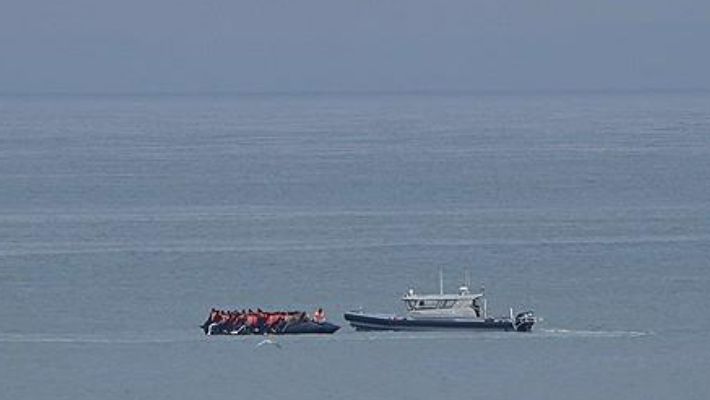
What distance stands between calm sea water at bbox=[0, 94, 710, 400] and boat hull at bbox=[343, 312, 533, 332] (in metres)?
0.53

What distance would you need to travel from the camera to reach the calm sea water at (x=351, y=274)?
56.4 meters

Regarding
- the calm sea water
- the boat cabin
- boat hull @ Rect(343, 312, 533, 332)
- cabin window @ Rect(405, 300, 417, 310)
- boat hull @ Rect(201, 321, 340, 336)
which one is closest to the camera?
the calm sea water

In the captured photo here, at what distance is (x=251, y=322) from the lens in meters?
63.2

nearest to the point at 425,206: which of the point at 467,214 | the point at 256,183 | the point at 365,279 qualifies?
the point at 467,214

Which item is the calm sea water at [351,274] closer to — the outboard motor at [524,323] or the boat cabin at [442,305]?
the outboard motor at [524,323]

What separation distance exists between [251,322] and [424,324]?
4.97m

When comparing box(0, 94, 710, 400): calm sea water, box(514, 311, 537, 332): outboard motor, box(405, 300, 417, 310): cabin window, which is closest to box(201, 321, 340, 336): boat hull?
box(0, 94, 710, 400): calm sea water

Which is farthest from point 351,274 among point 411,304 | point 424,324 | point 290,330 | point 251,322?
point 290,330

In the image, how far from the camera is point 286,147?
178 m

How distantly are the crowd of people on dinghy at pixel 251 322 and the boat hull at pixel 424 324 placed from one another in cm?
117

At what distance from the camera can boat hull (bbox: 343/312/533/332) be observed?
63.2 metres

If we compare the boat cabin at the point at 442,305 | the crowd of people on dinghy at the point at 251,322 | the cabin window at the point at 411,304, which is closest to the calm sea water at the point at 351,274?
the crowd of people on dinghy at the point at 251,322

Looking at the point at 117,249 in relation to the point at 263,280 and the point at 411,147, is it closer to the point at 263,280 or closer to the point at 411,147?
the point at 263,280

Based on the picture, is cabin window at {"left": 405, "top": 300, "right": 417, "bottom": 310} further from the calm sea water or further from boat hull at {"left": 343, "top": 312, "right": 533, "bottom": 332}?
the calm sea water
